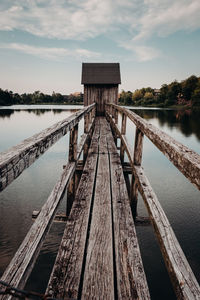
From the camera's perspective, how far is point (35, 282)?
3.24m

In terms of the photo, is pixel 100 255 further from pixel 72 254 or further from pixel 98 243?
pixel 72 254

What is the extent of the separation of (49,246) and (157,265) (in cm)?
218

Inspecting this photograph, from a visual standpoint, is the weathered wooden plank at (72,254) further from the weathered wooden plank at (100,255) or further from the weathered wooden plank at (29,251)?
the weathered wooden plank at (29,251)

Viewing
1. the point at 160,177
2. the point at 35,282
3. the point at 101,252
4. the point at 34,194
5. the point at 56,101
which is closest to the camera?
the point at 101,252

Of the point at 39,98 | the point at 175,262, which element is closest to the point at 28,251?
the point at 175,262

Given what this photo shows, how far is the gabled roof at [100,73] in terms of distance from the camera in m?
16.7

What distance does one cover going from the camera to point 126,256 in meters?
1.68

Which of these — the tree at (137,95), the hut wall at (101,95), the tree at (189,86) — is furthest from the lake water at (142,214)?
the tree at (137,95)

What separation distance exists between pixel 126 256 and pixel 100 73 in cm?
1765

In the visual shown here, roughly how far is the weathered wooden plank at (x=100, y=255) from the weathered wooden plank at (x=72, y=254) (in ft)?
0.22

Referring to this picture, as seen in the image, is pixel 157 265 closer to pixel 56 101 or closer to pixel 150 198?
pixel 150 198

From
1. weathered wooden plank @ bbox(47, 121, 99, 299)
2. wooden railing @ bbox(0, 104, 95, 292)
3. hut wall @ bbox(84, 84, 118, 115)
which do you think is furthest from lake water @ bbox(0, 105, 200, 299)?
hut wall @ bbox(84, 84, 118, 115)

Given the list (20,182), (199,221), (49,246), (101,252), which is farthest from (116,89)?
(101,252)

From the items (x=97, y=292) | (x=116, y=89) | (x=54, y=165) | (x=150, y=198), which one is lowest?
(x=54, y=165)
